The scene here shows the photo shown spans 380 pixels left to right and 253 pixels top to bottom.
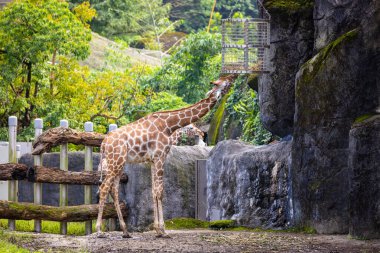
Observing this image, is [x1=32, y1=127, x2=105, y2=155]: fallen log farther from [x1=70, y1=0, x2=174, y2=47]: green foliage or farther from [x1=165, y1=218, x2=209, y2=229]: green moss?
[x1=70, y1=0, x2=174, y2=47]: green foliage

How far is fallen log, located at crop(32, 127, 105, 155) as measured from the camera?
2045 centimetres

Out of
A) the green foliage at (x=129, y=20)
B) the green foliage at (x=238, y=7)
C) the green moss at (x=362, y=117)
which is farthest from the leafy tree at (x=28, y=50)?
the green foliage at (x=238, y=7)

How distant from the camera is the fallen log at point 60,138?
20.4 m

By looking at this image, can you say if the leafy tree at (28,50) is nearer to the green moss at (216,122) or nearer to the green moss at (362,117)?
the green moss at (216,122)

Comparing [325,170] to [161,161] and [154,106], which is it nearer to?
[161,161]

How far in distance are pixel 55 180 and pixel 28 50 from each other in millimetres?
9098

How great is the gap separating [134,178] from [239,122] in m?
5.84

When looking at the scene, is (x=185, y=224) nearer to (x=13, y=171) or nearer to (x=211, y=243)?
(x=13, y=171)

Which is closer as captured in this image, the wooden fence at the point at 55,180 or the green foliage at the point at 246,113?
the wooden fence at the point at 55,180

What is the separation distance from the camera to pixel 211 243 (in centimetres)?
1592

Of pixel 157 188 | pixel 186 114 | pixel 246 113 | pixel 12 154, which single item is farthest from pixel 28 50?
pixel 157 188

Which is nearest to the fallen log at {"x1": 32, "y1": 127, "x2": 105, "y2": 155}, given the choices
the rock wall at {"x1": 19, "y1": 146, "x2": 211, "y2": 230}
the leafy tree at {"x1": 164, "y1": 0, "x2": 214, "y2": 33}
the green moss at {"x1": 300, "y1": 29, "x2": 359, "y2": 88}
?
the rock wall at {"x1": 19, "y1": 146, "x2": 211, "y2": 230}

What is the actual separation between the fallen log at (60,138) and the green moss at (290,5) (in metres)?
4.18

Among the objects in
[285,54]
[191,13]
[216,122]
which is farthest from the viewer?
[191,13]
